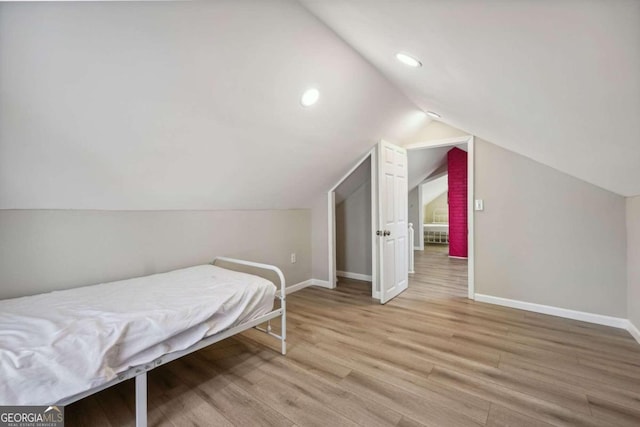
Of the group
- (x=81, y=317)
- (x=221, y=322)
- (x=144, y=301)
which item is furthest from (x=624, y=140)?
(x=81, y=317)

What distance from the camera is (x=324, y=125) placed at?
2.63 m

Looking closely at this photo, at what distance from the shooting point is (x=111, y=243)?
2.18m

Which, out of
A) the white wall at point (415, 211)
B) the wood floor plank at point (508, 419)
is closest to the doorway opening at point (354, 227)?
the wood floor plank at point (508, 419)

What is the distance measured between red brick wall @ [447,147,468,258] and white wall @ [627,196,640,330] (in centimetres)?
351

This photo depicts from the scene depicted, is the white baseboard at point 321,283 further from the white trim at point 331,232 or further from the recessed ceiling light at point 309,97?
the recessed ceiling light at point 309,97

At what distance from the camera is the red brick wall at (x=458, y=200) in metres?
5.95

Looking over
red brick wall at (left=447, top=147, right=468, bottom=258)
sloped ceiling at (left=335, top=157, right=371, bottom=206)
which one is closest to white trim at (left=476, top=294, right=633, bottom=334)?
sloped ceiling at (left=335, top=157, right=371, bottom=206)

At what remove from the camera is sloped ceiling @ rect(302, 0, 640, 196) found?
0.84 meters

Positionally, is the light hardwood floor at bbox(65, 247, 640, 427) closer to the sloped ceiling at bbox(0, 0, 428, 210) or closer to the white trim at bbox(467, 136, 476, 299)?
the white trim at bbox(467, 136, 476, 299)

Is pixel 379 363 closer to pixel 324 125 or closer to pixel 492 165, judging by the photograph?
pixel 324 125

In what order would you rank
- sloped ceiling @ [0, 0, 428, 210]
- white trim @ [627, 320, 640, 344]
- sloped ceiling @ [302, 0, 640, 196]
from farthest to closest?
1. white trim @ [627, 320, 640, 344]
2. sloped ceiling @ [0, 0, 428, 210]
3. sloped ceiling @ [302, 0, 640, 196]

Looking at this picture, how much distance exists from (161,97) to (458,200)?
20.3 ft

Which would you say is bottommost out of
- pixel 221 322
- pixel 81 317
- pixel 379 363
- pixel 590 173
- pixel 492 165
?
pixel 379 363

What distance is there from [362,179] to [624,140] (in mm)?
3110
